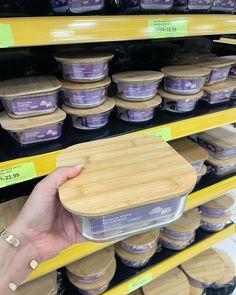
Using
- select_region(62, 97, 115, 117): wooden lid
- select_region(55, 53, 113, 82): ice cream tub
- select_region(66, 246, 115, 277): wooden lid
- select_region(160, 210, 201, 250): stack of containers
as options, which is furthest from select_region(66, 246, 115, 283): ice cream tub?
select_region(55, 53, 113, 82): ice cream tub

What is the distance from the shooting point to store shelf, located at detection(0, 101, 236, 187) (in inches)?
28.8

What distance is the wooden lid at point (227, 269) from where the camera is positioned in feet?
4.63

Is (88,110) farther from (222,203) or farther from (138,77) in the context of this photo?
(222,203)

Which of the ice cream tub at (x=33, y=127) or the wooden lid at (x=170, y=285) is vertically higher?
the ice cream tub at (x=33, y=127)

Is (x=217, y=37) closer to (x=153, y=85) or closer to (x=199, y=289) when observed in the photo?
(x=153, y=85)

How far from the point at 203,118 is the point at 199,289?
37.1 inches

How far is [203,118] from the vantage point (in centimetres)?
102

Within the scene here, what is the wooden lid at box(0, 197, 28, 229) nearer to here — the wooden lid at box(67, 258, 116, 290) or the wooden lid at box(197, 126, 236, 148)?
the wooden lid at box(67, 258, 116, 290)

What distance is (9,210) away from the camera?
91 cm

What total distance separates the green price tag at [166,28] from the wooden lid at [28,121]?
0.36 m

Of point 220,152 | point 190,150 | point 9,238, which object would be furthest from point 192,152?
point 9,238

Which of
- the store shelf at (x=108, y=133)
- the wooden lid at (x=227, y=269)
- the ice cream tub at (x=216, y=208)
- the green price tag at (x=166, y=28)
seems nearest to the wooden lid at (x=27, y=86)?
the store shelf at (x=108, y=133)

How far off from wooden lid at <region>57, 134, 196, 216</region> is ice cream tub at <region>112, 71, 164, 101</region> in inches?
7.4

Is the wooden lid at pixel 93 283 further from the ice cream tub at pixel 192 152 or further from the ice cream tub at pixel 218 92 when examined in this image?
the ice cream tub at pixel 218 92
